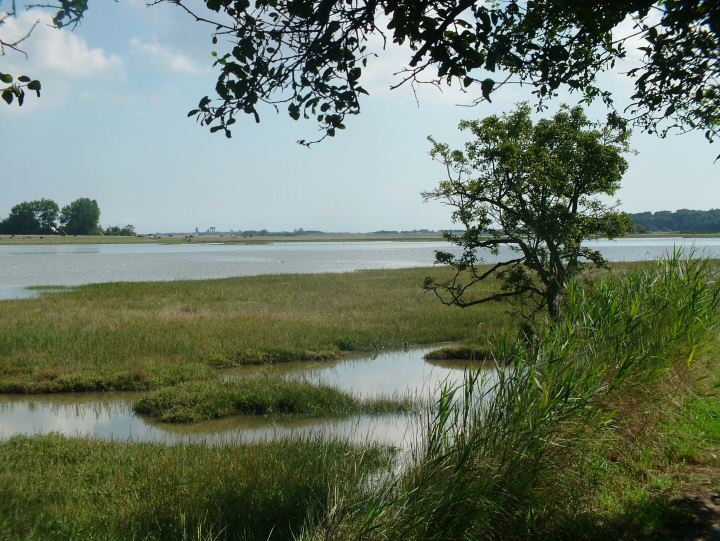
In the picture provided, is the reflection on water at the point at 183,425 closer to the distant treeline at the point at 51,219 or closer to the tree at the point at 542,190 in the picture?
the tree at the point at 542,190

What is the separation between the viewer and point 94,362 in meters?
16.3

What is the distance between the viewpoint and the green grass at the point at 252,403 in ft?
40.9

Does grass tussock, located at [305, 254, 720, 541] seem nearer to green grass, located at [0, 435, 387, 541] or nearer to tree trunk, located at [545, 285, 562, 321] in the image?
green grass, located at [0, 435, 387, 541]

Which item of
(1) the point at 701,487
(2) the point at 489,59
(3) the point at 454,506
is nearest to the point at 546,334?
(1) the point at 701,487

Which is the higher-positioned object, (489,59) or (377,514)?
(489,59)

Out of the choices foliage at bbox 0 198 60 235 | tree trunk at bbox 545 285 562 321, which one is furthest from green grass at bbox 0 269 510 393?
foliage at bbox 0 198 60 235

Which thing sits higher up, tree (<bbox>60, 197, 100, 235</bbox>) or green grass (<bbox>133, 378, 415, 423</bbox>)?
tree (<bbox>60, 197, 100, 235</bbox>)

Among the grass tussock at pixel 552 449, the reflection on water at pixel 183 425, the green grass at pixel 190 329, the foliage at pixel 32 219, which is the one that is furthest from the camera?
the foliage at pixel 32 219

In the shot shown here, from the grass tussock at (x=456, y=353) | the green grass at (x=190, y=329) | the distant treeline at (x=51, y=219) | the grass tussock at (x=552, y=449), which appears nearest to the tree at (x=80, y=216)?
the distant treeline at (x=51, y=219)

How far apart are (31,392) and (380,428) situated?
8.02 metres

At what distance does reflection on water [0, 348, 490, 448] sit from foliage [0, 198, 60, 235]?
4548 inches

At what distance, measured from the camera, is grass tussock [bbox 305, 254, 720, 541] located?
17.5ft

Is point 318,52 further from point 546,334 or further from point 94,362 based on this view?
point 94,362

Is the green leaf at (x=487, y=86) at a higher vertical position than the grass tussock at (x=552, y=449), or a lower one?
higher
